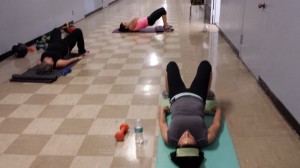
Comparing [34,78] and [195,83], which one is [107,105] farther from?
[34,78]

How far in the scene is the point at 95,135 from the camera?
226cm

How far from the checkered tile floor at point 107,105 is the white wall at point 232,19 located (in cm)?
19

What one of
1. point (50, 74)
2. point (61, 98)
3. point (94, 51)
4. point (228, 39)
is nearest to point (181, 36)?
point (228, 39)

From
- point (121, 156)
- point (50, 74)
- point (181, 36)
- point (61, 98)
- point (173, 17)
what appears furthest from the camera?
point (173, 17)

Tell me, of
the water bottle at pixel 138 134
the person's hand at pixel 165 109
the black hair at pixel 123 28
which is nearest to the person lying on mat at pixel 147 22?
the black hair at pixel 123 28

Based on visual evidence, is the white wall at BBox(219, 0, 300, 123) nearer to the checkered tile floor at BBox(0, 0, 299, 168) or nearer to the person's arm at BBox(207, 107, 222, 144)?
the checkered tile floor at BBox(0, 0, 299, 168)

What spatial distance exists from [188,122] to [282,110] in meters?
1.01

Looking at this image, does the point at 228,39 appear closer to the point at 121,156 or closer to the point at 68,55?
the point at 68,55

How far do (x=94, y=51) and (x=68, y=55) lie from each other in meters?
0.42

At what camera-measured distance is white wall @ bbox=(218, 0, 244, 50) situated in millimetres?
3961

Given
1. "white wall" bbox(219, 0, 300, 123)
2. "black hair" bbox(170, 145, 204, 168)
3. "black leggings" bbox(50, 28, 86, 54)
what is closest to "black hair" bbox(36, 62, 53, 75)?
"black leggings" bbox(50, 28, 86, 54)

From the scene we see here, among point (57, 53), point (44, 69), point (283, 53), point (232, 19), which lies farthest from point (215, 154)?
point (232, 19)

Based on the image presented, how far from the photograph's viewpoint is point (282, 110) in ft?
8.00

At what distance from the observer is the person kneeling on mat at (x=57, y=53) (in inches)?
137
